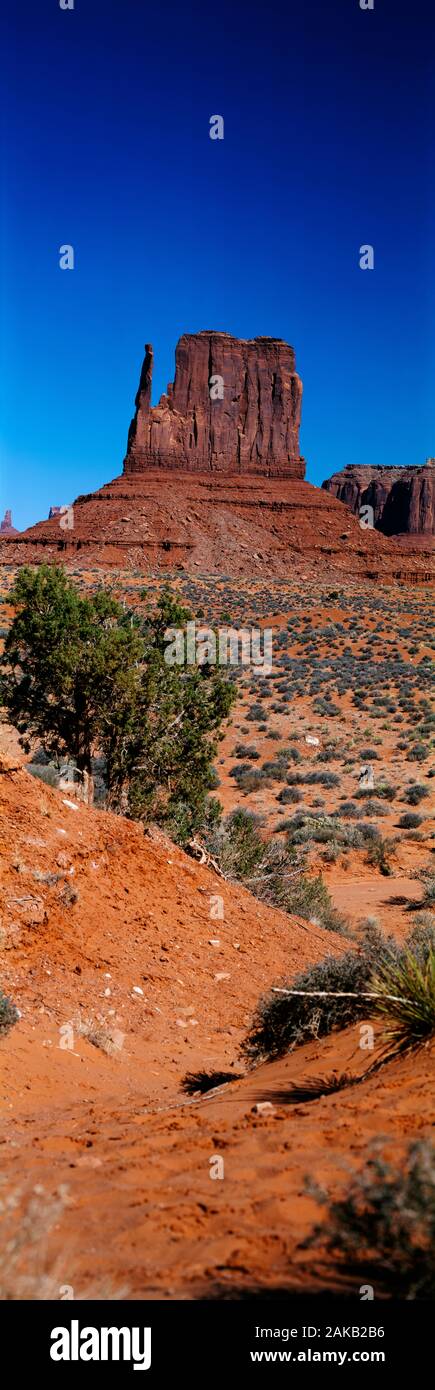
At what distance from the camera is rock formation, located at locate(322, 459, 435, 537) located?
14538 centimetres

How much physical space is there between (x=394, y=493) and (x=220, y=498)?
6231 centimetres

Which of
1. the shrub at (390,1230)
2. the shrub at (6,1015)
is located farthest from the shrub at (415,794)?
the shrub at (390,1230)

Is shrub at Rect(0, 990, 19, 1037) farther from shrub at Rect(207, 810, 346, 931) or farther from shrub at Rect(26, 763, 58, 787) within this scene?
shrub at Rect(26, 763, 58, 787)

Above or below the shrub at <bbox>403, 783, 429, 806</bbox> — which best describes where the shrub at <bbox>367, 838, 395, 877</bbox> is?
below

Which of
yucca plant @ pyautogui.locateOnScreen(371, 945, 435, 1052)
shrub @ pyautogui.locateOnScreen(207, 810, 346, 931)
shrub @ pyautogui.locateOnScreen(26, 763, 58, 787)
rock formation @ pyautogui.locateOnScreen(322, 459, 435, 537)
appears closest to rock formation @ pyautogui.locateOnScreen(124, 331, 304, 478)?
rock formation @ pyautogui.locateOnScreen(322, 459, 435, 537)

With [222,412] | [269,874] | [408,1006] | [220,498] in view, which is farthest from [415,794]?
[222,412]

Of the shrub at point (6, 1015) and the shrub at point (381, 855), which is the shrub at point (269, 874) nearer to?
the shrub at point (381, 855)

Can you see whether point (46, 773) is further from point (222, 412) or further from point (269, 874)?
point (222, 412)

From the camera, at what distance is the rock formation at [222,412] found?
10350cm

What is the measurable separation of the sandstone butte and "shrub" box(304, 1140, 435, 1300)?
81.9 metres

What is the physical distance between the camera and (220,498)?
320 feet

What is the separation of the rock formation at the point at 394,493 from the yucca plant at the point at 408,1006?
14705 centimetres
